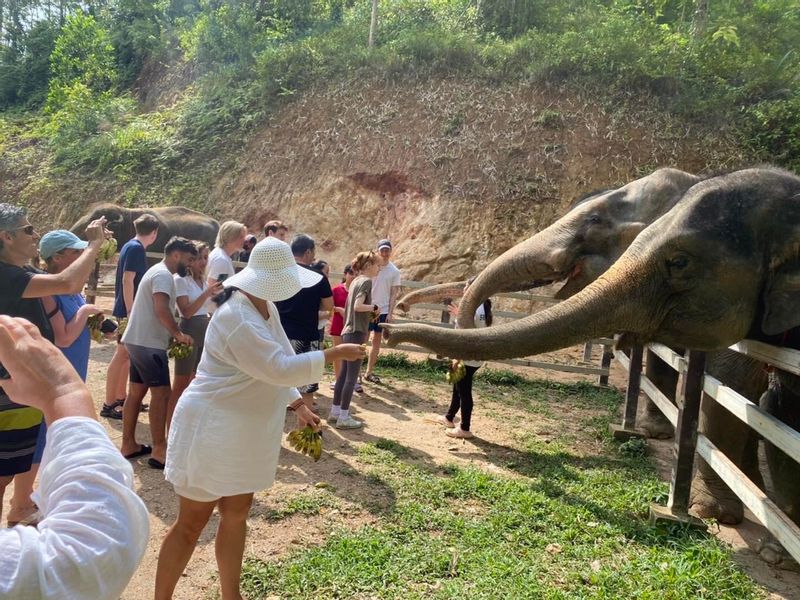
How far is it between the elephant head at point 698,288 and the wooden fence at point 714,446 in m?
0.32

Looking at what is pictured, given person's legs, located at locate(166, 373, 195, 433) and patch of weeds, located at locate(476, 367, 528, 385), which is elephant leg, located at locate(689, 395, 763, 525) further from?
patch of weeds, located at locate(476, 367, 528, 385)

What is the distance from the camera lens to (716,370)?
4820 millimetres

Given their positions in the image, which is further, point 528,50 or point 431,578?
point 528,50

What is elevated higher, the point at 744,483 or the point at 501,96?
the point at 501,96

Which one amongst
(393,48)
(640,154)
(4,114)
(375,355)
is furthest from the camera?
(4,114)

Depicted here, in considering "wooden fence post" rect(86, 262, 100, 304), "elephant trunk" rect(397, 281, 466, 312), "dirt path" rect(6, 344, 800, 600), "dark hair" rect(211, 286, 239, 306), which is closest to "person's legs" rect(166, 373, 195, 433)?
"dirt path" rect(6, 344, 800, 600)

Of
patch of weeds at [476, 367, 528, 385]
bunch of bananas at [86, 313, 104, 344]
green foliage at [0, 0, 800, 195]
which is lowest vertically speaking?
patch of weeds at [476, 367, 528, 385]

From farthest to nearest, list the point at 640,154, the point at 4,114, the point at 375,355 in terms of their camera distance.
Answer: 1. the point at 4,114
2. the point at 640,154
3. the point at 375,355

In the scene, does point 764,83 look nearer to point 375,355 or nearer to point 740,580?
point 375,355

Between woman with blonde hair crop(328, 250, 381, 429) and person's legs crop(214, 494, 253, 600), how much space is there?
11.3 feet

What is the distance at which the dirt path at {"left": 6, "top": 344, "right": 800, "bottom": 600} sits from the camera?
372 cm

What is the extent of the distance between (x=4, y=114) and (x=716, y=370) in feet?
98.0

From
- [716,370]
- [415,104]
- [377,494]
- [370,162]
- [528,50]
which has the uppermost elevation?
[528,50]

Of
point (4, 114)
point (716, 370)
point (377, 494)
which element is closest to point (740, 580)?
point (716, 370)
